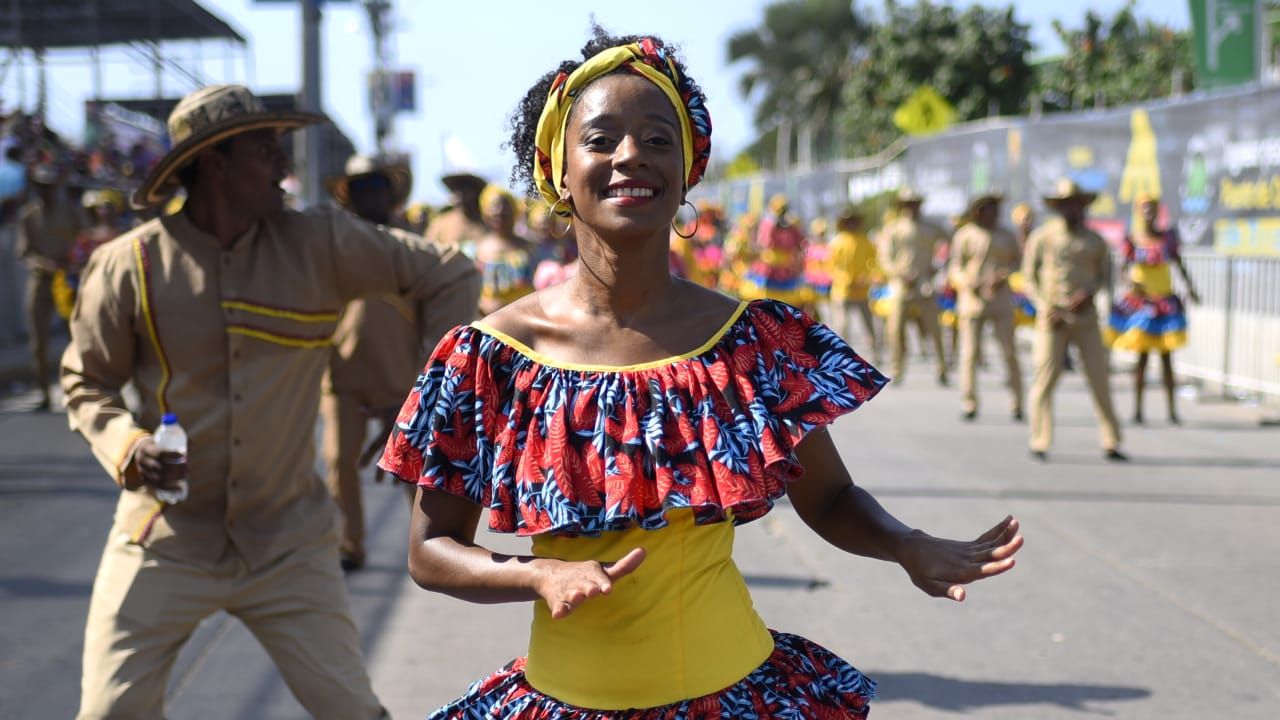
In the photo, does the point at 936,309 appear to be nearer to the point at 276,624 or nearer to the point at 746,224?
the point at 746,224

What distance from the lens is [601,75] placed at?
7.67 feet

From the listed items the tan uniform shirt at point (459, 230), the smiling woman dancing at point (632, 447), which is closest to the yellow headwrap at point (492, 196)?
the tan uniform shirt at point (459, 230)

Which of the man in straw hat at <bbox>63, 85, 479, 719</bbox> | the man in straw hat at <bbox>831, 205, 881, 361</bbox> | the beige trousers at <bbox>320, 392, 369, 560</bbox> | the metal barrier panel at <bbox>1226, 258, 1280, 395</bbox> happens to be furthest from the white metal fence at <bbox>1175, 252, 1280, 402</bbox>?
the man in straw hat at <bbox>63, 85, 479, 719</bbox>

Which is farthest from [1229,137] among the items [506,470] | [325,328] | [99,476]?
[506,470]

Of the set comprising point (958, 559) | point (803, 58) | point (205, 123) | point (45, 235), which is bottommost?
point (958, 559)

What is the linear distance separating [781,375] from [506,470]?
0.49m

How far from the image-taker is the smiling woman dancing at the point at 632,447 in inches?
87.3

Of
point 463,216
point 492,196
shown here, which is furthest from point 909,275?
point 463,216

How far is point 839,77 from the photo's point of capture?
54781mm

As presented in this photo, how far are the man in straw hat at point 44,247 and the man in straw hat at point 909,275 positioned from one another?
8689mm

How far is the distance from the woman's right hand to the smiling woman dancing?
0.38ft

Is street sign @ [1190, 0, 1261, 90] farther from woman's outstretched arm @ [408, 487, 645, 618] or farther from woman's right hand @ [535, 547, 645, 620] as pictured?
woman's right hand @ [535, 547, 645, 620]

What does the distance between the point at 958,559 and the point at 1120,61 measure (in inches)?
1177

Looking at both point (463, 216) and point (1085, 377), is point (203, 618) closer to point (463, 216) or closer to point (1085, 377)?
point (463, 216)
